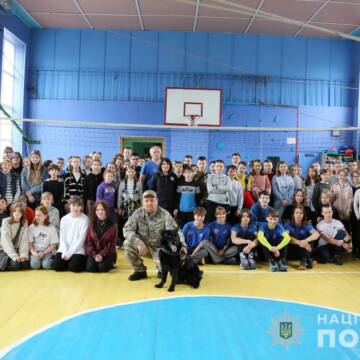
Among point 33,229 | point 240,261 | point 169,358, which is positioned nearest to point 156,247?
point 240,261

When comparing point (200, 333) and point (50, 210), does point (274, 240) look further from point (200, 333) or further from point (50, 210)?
point (50, 210)

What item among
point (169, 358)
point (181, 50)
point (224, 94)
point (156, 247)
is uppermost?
point (181, 50)

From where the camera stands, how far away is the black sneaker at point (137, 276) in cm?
420

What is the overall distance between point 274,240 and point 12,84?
29.9ft

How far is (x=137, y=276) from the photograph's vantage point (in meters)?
4.22

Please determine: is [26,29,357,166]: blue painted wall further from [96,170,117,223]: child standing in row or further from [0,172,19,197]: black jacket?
[96,170,117,223]: child standing in row

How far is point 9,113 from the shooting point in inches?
420

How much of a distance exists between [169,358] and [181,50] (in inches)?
400

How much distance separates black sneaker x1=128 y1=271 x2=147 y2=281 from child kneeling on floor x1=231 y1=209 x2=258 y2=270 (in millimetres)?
1369

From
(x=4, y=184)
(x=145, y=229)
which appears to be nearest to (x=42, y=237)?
(x=4, y=184)

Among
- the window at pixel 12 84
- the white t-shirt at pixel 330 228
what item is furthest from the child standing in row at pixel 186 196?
the window at pixel 12 84

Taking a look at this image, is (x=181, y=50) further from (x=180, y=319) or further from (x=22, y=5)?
(x=180, y=319)

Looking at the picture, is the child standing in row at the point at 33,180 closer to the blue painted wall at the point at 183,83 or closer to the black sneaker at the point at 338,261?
the black sneaker at the point at 338,261

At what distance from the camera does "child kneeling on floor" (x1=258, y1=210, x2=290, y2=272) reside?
4906 mm
